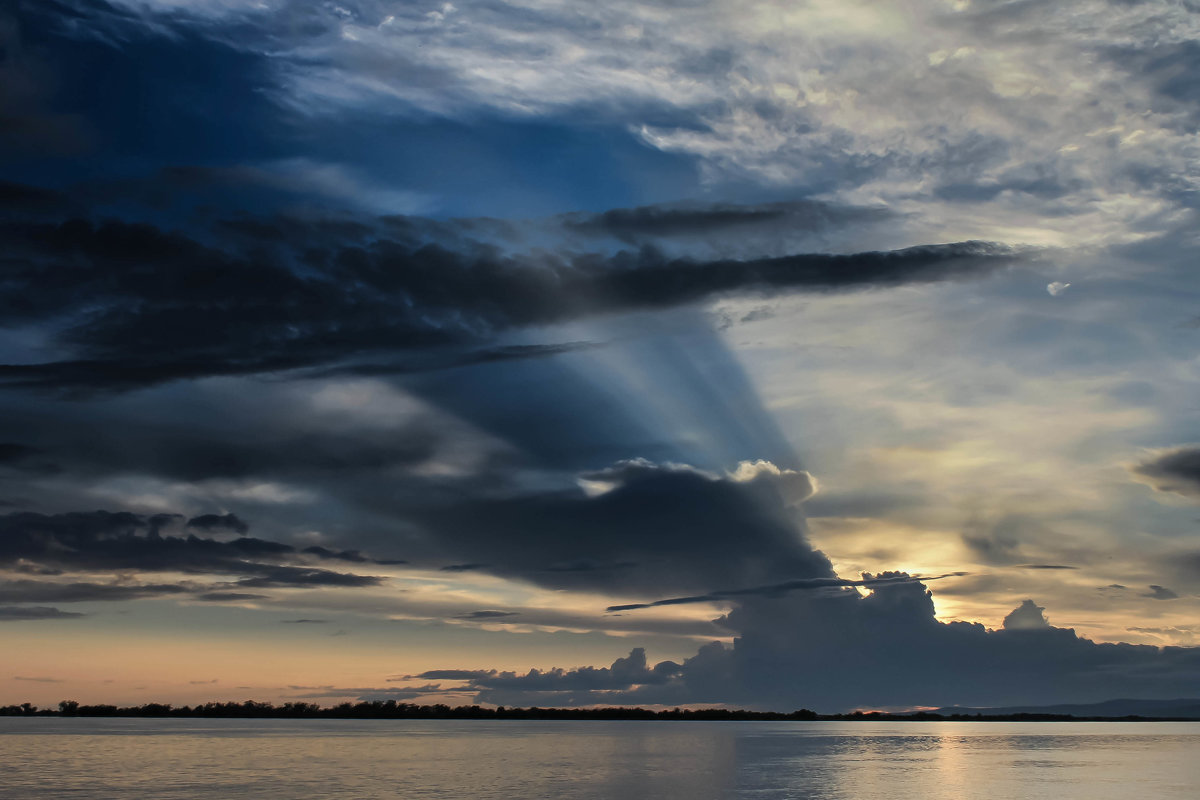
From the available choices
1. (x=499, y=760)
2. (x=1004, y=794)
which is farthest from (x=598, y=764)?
(x=1004, y=794)

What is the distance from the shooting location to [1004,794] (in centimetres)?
10150

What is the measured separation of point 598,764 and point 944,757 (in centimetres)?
7819

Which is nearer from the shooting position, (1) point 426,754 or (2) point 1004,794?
(2) point 1004,794

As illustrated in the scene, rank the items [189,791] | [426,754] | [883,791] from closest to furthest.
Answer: [189,791] < [883,791] < [426,754]

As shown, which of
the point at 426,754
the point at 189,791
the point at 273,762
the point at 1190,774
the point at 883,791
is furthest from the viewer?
the point at 426,754

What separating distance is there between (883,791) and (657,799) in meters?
28.7

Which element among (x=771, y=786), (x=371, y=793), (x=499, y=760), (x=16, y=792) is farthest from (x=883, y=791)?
(x=16, y=792)

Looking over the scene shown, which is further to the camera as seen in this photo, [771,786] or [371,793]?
[771,786]

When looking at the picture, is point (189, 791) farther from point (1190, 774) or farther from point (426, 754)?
point (1190, 774)

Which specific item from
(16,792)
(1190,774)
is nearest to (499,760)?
(16,792)

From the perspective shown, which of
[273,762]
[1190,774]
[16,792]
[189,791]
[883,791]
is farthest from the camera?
[273,762]

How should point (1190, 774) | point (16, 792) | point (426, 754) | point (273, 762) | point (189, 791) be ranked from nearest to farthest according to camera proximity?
point (16, 792) < point (189, 791) < point (1190, 774) < point (273, 762) < point (426, 754)

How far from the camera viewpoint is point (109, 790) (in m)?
94.5

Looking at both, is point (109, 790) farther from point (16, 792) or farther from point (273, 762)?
point (273, 762)
